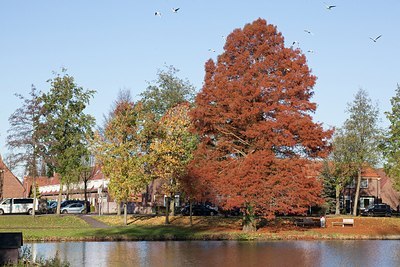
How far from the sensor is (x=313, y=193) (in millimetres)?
51781

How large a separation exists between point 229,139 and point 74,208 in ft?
112

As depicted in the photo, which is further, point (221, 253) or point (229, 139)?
point (229, 139)

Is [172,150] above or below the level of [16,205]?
above

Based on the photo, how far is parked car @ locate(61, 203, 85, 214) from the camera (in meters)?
81.7

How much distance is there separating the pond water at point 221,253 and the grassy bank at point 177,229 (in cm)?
322

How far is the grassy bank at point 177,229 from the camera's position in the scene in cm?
4847

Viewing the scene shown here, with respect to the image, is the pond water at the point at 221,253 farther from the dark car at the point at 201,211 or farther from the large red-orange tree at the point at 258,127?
the dark car at the point at 201,211

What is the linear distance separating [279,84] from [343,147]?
34.1 metres

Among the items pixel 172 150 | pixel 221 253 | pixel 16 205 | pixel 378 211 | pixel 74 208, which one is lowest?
pixel 221 253

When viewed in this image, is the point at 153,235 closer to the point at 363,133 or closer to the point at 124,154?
the point at 124,154

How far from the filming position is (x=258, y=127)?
2026 inches

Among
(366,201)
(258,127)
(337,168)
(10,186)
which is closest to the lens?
(258,127)

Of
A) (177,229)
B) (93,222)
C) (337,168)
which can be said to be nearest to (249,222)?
(177,229)

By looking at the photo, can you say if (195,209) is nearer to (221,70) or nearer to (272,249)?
(221,70)
